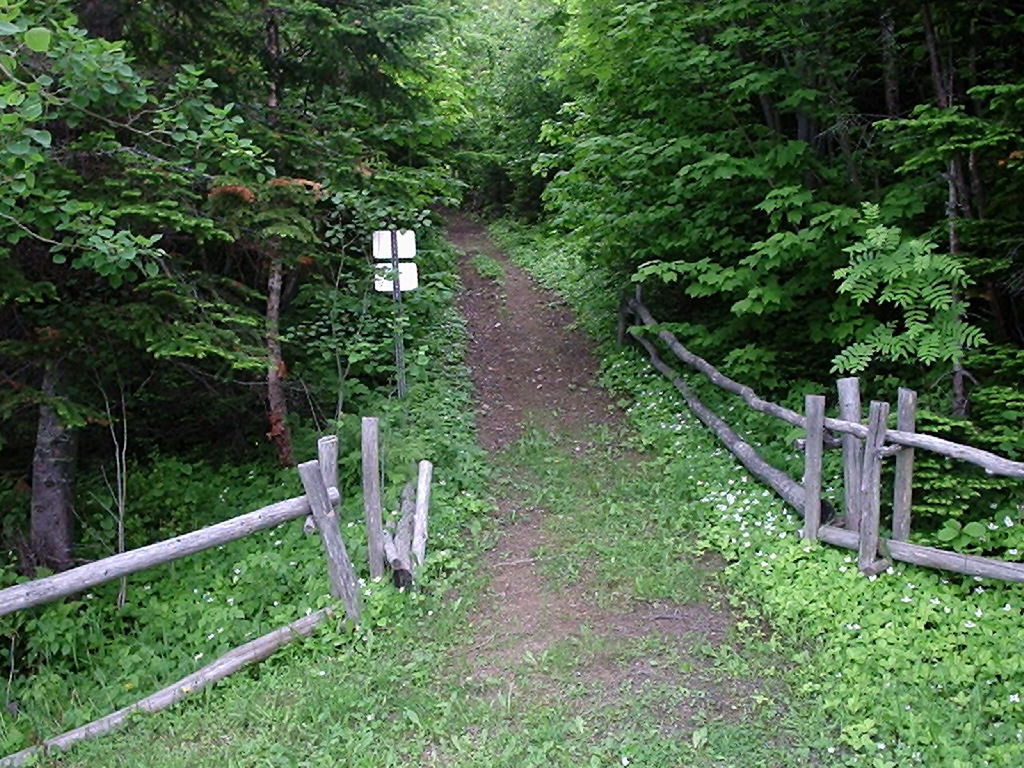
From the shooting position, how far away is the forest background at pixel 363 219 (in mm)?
6012

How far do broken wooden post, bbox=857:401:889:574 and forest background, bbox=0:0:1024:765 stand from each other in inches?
17.0

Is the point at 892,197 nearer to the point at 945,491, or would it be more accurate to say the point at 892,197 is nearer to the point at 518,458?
the point at 945,491

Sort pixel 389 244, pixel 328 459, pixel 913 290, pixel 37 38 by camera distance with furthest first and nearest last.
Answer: pixel 389 244 < pixel 913 290 < pixel 328 459 < pixel 37 38

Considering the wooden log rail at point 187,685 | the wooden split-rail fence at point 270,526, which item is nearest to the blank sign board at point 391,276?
the wooden split-rail fence at point 270,526

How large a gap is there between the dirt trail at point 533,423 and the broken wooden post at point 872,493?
1.09 metres

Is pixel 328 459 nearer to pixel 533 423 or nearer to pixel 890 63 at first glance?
pixel 533 423

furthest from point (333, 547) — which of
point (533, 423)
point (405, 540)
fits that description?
point (533, 423)

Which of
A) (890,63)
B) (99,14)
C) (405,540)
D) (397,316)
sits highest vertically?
(99,14)

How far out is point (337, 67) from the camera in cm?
905

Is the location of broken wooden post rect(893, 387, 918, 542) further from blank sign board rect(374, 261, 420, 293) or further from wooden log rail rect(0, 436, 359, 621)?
blank sign board rect(374, 261, 420, 293)

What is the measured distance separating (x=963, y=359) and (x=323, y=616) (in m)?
5.27

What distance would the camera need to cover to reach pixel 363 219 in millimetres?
9148

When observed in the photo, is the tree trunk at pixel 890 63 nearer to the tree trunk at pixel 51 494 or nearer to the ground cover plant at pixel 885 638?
the ground cover plant at pixel 885 638

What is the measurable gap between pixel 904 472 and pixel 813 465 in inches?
28.2
